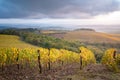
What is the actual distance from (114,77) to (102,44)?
92338 millimetres

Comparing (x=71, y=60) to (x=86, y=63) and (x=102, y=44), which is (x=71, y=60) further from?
(x=102, y=44)

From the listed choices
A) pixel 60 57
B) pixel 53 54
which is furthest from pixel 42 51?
pixel 60 57

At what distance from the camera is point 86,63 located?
256ft

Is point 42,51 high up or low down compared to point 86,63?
up

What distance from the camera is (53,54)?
2931 inches

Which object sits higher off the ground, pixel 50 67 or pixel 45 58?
pixel 45 58

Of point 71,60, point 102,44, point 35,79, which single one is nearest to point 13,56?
point 35,79

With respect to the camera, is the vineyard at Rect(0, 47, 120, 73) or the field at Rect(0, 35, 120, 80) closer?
the field at Rect(0, 35, 120, 80)

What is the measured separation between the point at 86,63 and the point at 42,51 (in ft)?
54.1

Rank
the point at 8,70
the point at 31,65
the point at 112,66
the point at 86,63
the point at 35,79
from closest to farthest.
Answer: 1. the point at 35,79
2. the point at 112,66
3. the point at 8,70
4. the point at 31,65
5. the point at 86,63

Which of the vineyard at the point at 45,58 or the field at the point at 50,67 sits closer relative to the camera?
the field at the point at 50,67

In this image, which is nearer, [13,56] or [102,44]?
[13,56]

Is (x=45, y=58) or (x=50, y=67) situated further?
(x=50, y=67)

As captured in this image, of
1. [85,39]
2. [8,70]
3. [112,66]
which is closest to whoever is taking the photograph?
[112,66]
